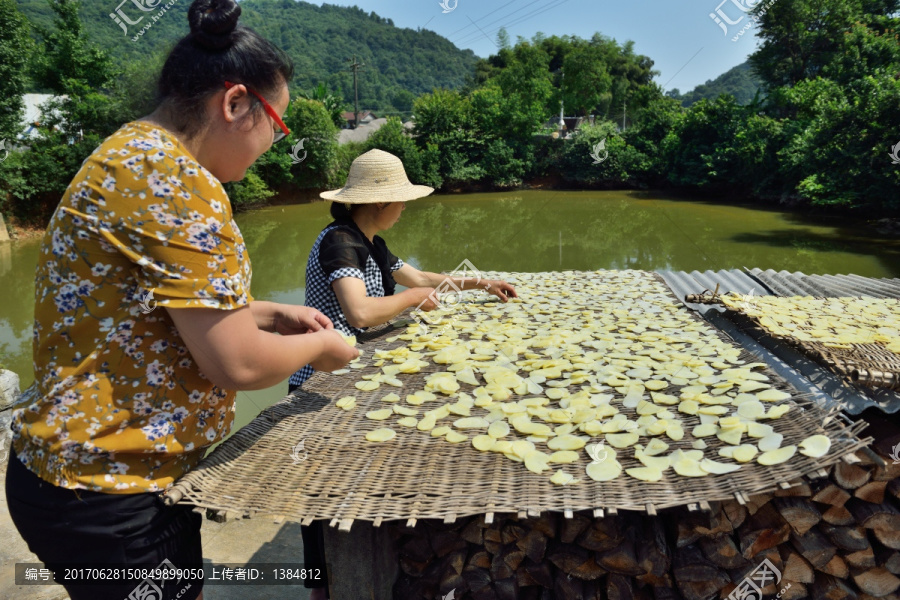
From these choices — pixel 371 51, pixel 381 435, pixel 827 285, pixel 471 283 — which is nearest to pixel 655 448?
pixel 381 435

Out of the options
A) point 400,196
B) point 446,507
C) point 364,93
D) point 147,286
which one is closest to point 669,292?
point 400,196

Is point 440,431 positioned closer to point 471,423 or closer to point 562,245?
point 471,423

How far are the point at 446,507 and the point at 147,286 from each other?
27.0 inches

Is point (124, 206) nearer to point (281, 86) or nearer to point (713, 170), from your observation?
point (281, 86)

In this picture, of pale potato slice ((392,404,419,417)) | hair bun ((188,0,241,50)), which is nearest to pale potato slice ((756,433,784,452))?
pale potato slice ((392,404,419,417))

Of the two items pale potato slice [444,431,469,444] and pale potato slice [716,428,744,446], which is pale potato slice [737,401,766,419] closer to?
pale potato slice [716,428,744,446]

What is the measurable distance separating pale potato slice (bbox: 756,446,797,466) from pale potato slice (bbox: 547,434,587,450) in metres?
0.37

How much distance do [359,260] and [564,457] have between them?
1059 millimetres

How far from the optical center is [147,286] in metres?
0.89

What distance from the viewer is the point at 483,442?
1349 millimetres

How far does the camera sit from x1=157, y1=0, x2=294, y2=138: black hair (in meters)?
0.96

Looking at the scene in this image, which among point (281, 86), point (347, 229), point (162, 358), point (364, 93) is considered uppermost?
point (364, 93)

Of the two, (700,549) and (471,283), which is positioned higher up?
(471,283)

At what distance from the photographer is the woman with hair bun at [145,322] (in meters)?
0.88
